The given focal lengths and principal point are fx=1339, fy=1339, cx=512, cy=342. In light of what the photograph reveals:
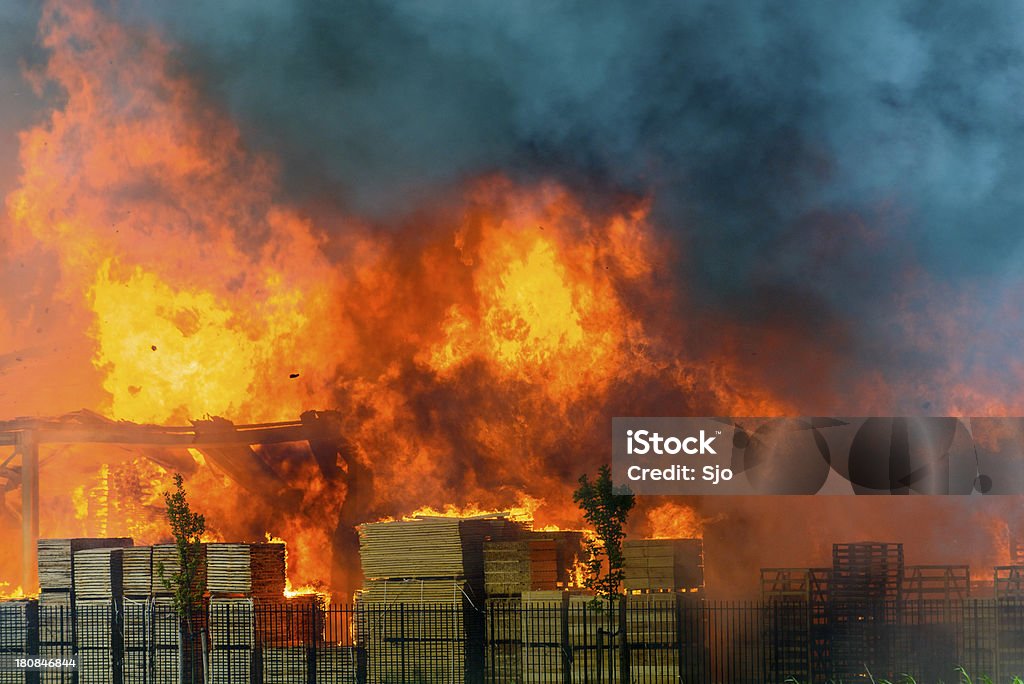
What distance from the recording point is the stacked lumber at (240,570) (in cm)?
3350

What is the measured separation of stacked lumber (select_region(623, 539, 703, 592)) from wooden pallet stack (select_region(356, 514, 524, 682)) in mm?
3692

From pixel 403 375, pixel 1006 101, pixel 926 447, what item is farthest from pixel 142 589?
pixel 1006 101

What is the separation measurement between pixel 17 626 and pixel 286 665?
7.28 meters

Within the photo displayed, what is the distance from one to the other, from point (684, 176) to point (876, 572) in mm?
12871

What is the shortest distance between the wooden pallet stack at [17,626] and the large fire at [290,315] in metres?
6.95

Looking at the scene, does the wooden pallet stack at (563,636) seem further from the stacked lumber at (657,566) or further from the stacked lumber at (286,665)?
the stacked lumber at (286,665)

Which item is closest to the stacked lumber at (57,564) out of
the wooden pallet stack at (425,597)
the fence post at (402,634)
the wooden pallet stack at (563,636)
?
the wooden pallet stack at (425,597)

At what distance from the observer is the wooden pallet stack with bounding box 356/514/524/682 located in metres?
32.4

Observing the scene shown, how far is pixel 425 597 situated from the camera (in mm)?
33312

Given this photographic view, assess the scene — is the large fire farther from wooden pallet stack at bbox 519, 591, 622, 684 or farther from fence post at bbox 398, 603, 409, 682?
wooden pallet stack at bbox 519, 591, 622, 684

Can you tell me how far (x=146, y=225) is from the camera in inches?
1644

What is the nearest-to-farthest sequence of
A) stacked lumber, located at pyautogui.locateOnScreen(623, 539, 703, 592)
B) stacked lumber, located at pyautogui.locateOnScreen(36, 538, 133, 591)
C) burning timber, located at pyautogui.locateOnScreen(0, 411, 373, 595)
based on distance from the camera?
1. stacked lumber, located at pyautogui.locateOnScreen(623, 539, 703, 592)
2. stacked lumber, located at pyautogui.locateOnScreen(36, 538, 133, 591)
3. burning timber, located at pyautogui.locateOnScreen(0, 411, 373, 595)

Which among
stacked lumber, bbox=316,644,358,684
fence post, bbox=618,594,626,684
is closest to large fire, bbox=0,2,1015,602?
stacked lumber, bbox=316,644,358,684

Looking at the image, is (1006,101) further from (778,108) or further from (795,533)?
(795,533)
